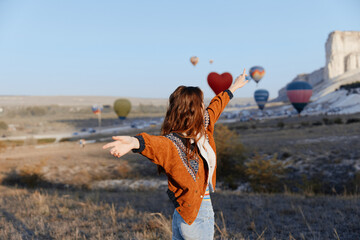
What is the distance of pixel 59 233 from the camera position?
6297 mm

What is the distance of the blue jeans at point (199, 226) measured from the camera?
2816mm

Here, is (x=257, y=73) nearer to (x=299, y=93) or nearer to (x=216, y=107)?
(x=299, y=93)

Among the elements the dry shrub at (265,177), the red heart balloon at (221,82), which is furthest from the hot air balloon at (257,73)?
the red heart balloon at (221,82)

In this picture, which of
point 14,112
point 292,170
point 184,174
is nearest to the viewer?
point 184,174

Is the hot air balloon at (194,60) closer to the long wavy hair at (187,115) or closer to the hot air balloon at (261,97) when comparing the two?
the hot air balloon at (261,97)

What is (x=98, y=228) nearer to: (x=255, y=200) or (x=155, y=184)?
(x=255, y=200)

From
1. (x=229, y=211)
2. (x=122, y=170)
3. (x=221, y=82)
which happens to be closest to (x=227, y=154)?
(x=122, y=170)

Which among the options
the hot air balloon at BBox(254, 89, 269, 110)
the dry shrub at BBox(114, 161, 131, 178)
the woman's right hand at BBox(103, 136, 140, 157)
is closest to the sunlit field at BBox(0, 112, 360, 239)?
the dry shrub at BBox(114, 161, 131, 178)

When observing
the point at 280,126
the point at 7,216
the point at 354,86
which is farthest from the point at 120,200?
the point at 354,86

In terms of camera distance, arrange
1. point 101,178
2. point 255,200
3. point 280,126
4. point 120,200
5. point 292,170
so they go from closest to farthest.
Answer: point 255,200, point 120,200, point 292,170, point 101,178, point 280,126

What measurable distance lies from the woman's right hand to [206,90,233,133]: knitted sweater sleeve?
968 mm

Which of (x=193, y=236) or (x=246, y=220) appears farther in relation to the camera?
(x=246, y=220)

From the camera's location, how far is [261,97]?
75.4 m

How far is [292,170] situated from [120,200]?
12424 millimetres
